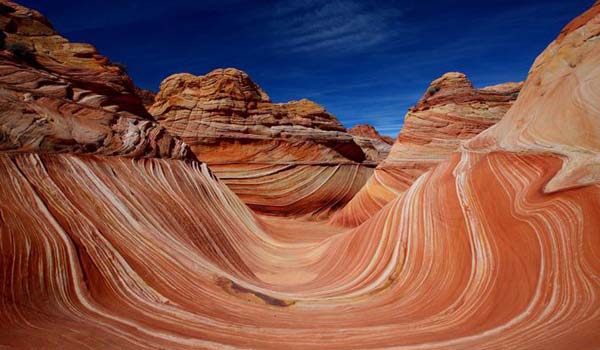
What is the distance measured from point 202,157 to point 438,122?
8769mm

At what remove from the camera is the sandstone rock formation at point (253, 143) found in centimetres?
1394

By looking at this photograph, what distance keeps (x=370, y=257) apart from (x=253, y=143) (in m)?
10.1

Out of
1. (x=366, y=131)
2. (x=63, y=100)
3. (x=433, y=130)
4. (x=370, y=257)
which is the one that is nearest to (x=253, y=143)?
(x=433, y=130)

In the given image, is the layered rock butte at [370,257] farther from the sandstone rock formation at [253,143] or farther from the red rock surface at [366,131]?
the red rock surface at [366,131]

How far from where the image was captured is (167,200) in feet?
18.2

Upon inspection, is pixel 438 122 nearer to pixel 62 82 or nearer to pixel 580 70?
pixel 580 70

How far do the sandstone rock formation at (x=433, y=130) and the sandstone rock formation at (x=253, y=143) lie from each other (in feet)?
8.97

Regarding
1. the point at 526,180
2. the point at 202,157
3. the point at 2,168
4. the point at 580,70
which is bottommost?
the point at 2,168

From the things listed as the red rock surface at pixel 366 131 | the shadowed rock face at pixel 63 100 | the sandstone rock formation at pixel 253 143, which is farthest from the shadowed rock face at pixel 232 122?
the red rock surface at pixel 366 131

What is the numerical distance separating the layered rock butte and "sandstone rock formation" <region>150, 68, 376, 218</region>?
818cm

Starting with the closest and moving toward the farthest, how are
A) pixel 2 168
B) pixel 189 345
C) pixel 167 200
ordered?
1. pixel 189 345
2. pixel 2 168
3. pixel 167 200

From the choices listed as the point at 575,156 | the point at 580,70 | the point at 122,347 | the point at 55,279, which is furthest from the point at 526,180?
the point at 55,279

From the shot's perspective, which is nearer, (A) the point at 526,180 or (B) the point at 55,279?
(B) the point at 55,279

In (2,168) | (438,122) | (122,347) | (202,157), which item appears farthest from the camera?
(202,157)
